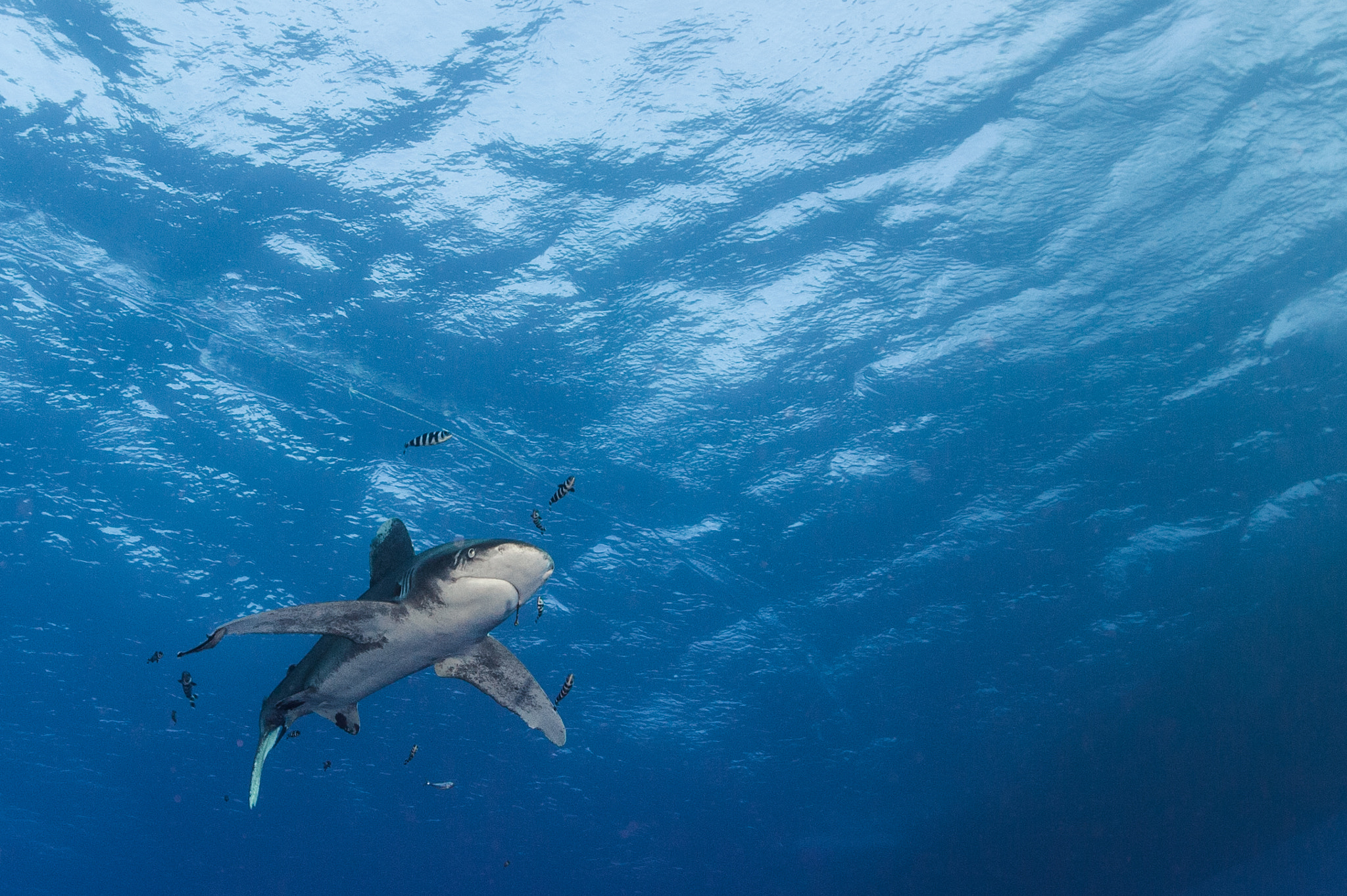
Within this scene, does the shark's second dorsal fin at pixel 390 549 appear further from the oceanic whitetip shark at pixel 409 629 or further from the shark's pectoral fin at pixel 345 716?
the shark's pectoral fin at pixel 345 716

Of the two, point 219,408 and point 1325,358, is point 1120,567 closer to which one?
point 1325,358

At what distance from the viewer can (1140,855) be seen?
42.6m

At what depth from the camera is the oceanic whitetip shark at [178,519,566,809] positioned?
13.4ft

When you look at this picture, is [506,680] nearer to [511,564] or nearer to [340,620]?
[340,620]

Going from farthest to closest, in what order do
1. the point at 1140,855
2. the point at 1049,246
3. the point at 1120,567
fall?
the point at 1140,855 → the point at 1120,567 → the point at 1049,246

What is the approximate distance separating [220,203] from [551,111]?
5568mm

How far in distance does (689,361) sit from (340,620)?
10.1 m

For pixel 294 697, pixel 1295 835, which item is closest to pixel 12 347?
pixel 294 697

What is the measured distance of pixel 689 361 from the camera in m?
13.8

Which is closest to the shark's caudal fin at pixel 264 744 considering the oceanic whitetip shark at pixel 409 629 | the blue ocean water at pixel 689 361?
the oceanic whitetip shark at pixel 409 629

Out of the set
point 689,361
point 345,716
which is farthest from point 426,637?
point 689,361

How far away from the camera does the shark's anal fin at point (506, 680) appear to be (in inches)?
208

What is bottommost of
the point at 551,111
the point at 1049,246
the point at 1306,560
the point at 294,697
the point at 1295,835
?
the point at 1295,835

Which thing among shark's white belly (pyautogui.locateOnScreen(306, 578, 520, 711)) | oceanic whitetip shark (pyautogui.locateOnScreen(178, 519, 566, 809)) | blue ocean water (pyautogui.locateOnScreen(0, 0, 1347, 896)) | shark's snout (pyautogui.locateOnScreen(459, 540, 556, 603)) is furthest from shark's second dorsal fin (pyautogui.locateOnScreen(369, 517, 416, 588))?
blue ocean water (pyautogui.locateOnScreen(0, 0, 1347, 896))
